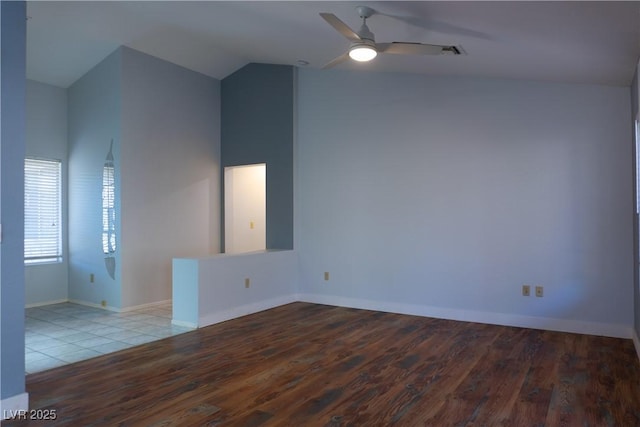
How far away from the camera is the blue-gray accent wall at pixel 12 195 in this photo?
2537mm

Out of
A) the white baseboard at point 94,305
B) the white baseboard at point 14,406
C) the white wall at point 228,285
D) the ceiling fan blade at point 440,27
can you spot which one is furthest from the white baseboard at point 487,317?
the white baseboard at point 14,406

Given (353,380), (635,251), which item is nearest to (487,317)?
(635,251)

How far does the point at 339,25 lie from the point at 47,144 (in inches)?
191

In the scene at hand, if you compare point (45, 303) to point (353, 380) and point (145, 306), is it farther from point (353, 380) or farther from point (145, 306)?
point (353, 380)

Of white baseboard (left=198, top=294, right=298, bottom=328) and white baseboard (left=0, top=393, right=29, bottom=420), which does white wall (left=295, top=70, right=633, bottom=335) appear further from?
white baseboard (left=0, top=393, right=29, bottom=420)

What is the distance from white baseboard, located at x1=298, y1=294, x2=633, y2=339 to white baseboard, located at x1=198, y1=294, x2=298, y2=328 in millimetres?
301

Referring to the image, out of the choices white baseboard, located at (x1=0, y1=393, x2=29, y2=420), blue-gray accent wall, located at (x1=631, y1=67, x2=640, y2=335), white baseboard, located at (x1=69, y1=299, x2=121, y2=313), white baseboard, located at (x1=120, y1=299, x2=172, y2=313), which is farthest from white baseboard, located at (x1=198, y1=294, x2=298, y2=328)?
blue-gray accent wall, located at (x1=631, y1=67, x2=640, y2=335)

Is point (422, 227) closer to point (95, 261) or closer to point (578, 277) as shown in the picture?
point (578, 277)

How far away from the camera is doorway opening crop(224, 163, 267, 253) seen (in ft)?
22.4

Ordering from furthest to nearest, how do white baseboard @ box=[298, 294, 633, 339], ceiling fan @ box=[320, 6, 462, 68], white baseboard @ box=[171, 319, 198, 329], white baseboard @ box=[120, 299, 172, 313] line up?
1. white baseboard @ box=[120, 299, 172, 313]
2. white baseboard @ box=[171, 319, 198, 329]
3. white baseboard @ box=[298, 294, 633, 339]
4. ceiling fan @ box=[320, 6, 462, 68]

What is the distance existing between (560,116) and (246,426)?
4.18 m

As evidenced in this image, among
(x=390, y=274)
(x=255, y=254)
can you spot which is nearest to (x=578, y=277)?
(x=390, y=274)

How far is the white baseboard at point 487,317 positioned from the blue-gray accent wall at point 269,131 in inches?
44.0

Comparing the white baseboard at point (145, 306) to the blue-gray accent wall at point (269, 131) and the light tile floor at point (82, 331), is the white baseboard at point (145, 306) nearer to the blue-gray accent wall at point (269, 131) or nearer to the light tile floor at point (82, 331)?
the light tile floor at point (82, 331)
